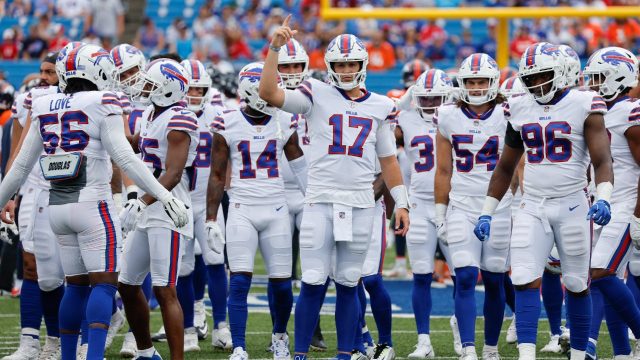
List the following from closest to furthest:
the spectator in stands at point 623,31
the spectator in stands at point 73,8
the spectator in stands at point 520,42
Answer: the spectator in stands at point 623,31, the spectator in stands at point 520,42, the spectator in stands at point 73,8

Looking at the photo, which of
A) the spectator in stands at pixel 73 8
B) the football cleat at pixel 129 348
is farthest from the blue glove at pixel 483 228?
the spectator in stands at pixel 73 8

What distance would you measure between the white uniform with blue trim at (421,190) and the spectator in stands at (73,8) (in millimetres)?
12643

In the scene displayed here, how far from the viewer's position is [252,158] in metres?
7.35

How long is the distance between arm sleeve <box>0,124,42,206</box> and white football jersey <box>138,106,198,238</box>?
0.71 m

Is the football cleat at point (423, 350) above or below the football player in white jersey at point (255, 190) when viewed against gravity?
below

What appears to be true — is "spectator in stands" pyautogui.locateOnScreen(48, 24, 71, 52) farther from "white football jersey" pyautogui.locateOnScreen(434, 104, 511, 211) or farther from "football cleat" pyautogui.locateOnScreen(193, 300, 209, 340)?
"white football jersey" pyautogui.locateOnScreen(434, 104, 511, 211)

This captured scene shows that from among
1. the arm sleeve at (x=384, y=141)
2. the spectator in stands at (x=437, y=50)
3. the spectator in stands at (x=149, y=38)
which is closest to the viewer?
the arm sleeve at (x=384, y=141)

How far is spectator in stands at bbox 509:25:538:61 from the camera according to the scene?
1716 cm

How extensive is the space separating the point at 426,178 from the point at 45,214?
107 inches

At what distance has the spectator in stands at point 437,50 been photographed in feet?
59.4

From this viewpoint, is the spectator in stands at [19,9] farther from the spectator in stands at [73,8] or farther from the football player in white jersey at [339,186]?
the football player in white jersey at [339,186]

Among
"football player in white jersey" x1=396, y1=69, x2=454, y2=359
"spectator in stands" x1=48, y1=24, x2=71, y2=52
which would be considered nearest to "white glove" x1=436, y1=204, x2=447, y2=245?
"football player in white jersey" x1=396, y1=69, x2=454, y2=359

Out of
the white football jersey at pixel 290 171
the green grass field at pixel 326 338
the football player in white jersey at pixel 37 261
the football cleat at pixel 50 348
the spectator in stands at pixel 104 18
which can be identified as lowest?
the green grass field at pixel 326 338

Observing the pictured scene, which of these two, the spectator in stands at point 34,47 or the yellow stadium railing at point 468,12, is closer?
the yellow stadium railing at point 468,12
